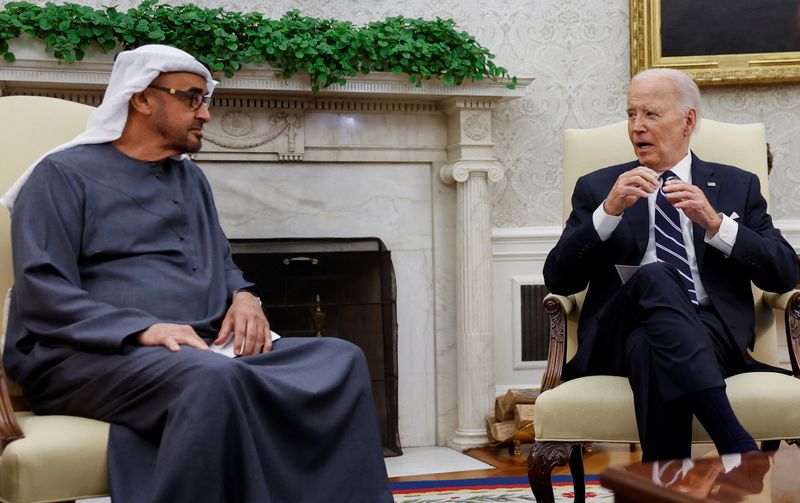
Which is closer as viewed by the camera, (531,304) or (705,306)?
(705,306)

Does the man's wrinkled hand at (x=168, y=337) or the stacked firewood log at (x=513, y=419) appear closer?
the man's wrinkled hand at (x=168, y=337)

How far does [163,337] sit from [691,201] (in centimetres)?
161

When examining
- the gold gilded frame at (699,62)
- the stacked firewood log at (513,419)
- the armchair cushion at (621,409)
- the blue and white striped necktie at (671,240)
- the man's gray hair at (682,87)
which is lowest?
the stacked firewood log at (513,419)

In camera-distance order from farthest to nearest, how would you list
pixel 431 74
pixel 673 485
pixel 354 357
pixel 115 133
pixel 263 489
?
pixel 431 74 → pixel 115 133 → pixel 354 357 → pixel 263 489 → pixel 673 485

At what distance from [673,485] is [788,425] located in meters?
1.19

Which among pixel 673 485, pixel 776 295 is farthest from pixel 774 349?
pixel 673 485

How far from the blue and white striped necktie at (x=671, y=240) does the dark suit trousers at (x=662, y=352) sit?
21 cm

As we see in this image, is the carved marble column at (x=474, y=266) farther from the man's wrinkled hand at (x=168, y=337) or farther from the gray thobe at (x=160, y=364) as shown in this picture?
the man's wrinkled hand at (x=168, y=337)

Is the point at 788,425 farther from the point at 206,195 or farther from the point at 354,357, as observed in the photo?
the point at 206,195

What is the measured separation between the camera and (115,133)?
302 centimetres

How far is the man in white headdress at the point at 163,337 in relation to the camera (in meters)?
2.40

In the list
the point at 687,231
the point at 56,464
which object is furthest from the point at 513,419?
the point at 56,464

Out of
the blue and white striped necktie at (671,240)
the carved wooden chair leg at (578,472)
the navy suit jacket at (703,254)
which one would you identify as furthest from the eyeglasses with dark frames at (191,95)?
the carved wooden chair leg at (578,472)

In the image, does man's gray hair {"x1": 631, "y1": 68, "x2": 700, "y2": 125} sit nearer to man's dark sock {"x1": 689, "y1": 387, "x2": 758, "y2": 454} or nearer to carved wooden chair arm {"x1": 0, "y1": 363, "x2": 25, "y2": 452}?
man's dark sock {"x1": 689, "y1": 387, "x2": 758, "y2": 454}
